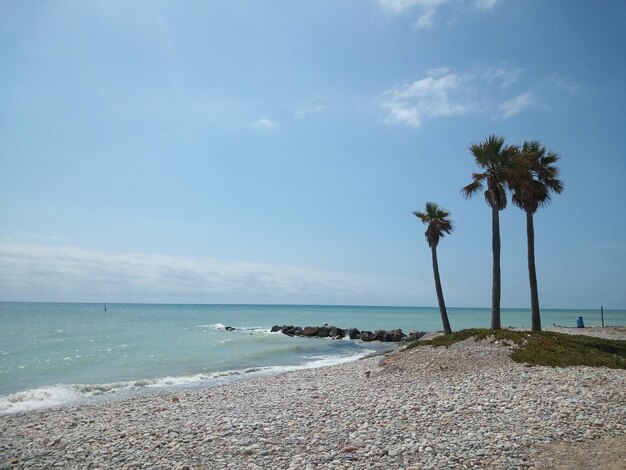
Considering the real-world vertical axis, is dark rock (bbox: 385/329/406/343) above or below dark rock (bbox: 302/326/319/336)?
above

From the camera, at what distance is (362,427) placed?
9656 millimetres

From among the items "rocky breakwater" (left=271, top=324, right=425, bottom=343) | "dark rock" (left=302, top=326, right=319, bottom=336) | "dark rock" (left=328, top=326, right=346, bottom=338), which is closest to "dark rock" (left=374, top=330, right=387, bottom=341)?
"rocky breakwater" (left=271, top=324, right=425, bottom=343)

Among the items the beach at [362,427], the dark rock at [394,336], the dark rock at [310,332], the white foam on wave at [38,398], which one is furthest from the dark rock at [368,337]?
the white foam on wave at [38,398]

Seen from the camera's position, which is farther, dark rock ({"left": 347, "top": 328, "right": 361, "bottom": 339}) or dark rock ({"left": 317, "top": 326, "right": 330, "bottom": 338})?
dark rock ({"left": 317, "top": 326, "right": 330, "bottom": 338})

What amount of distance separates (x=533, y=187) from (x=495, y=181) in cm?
221

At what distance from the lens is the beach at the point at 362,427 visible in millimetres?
7734

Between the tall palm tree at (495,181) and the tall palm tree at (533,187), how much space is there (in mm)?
670

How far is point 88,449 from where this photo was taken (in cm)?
956

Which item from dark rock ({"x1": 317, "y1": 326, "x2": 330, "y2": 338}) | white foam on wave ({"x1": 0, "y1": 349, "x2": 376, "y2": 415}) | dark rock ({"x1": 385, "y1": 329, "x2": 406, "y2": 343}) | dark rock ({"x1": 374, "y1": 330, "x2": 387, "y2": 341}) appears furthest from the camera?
dark rock ({"x1": 317, "y1": 326, "x2": 330, "y2": 338})

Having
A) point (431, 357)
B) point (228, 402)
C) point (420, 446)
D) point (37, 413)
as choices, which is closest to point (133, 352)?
point (37, 413)

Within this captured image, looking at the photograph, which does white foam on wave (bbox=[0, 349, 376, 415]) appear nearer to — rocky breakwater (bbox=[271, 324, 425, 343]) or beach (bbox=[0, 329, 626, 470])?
beach (bbox=[0, 329, 626, 470])

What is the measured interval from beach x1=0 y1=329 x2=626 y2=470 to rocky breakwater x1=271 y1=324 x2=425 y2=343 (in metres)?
31.5

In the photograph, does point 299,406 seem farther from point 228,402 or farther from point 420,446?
point 420,446

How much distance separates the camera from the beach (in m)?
7.73
